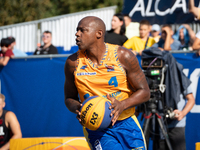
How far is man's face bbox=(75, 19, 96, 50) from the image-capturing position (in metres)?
3.32

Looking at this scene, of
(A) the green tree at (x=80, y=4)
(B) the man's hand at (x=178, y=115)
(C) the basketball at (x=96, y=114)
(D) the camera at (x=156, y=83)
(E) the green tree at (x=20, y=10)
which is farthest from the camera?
(A) the green tree at (x=80, y=4)

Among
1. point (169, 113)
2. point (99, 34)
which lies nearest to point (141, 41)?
point (169, 113)

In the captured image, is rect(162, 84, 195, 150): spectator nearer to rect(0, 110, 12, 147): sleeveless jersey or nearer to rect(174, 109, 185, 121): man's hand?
rect(174, 109, 185, 121): man's hand

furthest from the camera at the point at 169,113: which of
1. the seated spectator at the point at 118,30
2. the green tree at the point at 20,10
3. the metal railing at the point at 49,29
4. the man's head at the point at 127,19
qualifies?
the green tree at the point at 20,10

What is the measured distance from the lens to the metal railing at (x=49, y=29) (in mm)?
12656

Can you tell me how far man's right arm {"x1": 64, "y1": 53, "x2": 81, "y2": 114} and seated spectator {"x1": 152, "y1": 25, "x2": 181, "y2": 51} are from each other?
10.8 feet

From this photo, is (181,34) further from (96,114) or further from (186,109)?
(96,114)

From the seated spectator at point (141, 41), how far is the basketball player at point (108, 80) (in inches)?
124

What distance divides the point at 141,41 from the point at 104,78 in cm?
366

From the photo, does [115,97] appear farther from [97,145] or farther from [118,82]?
[97,145]

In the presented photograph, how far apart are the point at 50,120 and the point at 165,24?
3397 mm

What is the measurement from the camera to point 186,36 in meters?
7.54

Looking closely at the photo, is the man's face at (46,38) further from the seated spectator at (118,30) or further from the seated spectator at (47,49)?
the seated spectator at (118,30)

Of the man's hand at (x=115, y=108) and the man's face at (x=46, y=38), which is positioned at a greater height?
the man's face at (x=46, y=38)
